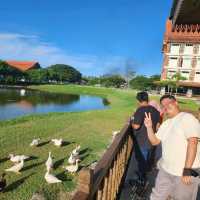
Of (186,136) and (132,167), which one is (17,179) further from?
(186,136)

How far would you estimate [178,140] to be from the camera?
318 centimetres

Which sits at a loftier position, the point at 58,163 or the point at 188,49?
the point at 188,49

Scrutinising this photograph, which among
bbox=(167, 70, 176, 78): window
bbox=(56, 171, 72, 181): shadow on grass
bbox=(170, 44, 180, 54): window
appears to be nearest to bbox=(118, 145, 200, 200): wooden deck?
bbox=(56, 171, 72, 181): shadow on grass

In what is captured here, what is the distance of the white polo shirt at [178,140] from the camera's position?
10.1 feet

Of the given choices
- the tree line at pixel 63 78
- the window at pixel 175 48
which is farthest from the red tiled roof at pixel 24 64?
the window at pixel 175 48

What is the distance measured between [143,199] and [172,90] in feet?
169

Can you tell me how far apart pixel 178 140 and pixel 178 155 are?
7.7 inches

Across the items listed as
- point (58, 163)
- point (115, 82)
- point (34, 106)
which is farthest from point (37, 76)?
point (58, 163)

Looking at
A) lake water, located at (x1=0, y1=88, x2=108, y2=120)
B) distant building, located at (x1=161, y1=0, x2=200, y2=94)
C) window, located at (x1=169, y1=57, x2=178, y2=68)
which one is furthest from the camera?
window, located at (x1=169, y1=57, x2=178, y2=68)

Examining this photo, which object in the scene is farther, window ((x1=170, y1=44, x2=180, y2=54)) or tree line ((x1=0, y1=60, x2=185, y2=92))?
tree line ((x1=0, y1=60, x2=185, y2=92))

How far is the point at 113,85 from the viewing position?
328 feet

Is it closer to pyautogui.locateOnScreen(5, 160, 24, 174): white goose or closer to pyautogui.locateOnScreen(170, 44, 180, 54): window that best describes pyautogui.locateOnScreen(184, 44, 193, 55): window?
pyautogui.locateOnScreen(170, 44, 180, 54): window

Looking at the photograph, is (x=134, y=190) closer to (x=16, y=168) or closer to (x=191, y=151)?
(x=191, y=151)

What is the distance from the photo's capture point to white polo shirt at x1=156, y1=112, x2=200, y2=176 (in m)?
3.07
